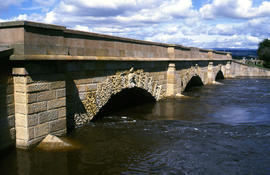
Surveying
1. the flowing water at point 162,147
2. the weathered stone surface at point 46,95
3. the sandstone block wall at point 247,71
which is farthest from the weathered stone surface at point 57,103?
the sandstone block wall at point 247,71

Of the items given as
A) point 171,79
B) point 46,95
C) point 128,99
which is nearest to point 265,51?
point 171,79

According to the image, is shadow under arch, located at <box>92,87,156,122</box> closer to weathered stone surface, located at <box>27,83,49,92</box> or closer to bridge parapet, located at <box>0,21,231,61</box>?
bridge parapet, located at <box>0,21,231,61</box>

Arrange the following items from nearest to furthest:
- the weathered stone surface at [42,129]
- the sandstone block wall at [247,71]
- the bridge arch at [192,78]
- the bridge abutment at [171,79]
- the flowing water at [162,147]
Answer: the flowing water at [162,147] → the weathered stone surface at [42,129] → the bridge abutment at [171,79] → the bridge arch at [192,78] → the sandstone block wall at [247,71]

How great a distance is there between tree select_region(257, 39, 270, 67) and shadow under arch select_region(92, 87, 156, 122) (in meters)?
39.9

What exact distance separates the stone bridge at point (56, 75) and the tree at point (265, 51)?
40.8 meters

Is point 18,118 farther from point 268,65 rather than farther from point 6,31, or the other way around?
point 268,65

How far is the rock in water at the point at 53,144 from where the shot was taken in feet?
20.0

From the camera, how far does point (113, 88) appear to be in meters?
9.09

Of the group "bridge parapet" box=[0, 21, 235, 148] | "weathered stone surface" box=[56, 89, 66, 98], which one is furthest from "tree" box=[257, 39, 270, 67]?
"weathered stone surface" box=[56, 89, 66, 98]

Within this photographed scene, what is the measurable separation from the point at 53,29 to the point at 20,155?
293 cm

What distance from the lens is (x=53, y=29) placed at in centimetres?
644

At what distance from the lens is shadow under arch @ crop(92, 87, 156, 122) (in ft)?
39.3

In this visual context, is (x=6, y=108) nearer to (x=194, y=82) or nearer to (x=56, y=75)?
(x=56, y=75)

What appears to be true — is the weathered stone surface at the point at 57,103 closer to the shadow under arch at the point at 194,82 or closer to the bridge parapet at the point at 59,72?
the bridge parapet at the point at 59,72
